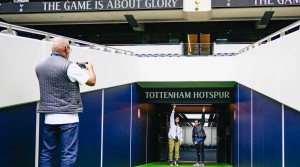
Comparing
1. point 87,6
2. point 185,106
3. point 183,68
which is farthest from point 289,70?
point 87,6

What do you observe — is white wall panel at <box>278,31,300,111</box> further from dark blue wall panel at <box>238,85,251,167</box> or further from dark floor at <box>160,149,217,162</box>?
dark floor at <box>160,149,217,162</box>

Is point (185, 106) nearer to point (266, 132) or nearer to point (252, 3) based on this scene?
point (252, 3)

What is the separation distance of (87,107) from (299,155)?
135 inches

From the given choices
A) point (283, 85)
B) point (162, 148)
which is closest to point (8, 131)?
point (283, 85)

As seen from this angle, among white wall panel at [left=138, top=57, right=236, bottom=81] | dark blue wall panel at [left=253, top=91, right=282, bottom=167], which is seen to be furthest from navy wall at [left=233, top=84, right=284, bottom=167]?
white wall panel at [left=138, top=57, right=236, bottom=81]

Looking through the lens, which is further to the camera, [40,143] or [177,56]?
[177,56]

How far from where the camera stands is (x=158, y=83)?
1520 cm

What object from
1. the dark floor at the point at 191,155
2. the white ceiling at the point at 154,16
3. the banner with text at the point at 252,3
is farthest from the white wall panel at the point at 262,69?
the white ceiling at the point at 154,16

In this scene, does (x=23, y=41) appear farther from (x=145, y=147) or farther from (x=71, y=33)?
(x=71, y=33)

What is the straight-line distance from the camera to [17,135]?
497 centimetres

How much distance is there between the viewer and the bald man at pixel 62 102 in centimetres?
401

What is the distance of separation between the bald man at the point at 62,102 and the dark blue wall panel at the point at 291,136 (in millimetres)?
3096

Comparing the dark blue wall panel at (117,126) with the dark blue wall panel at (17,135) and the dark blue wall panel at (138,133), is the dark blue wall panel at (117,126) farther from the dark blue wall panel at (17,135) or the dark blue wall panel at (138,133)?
the dark blue wall panel at (17,135)

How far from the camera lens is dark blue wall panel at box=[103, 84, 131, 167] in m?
9.15
